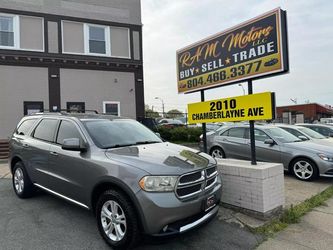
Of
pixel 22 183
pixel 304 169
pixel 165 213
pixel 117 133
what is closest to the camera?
pixel 165 213

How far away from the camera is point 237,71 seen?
5301 millimetres

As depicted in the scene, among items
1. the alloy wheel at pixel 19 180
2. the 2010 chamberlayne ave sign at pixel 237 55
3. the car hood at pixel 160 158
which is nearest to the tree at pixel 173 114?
the 2010 chamberlayne ave sign at pixel 237 55

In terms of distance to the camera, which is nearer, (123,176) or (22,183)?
(123,176)

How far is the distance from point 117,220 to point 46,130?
259cm

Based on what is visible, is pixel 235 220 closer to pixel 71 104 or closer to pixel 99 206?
pixel 99 206

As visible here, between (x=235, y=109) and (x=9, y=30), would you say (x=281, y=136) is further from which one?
(x=9, y=30)

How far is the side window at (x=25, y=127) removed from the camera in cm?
588

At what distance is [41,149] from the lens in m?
→ 5.03

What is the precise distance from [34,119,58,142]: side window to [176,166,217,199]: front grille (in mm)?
2725

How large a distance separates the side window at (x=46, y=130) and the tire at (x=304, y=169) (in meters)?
6.09

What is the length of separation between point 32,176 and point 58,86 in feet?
31.9

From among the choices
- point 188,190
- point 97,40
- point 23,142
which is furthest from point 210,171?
point 97,40

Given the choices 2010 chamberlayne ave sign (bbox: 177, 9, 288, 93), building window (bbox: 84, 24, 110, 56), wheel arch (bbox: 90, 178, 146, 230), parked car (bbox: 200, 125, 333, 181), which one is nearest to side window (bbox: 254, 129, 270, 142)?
parked car (bbox: 200, 125, 333, 181)

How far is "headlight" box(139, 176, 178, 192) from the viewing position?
3273 mm
